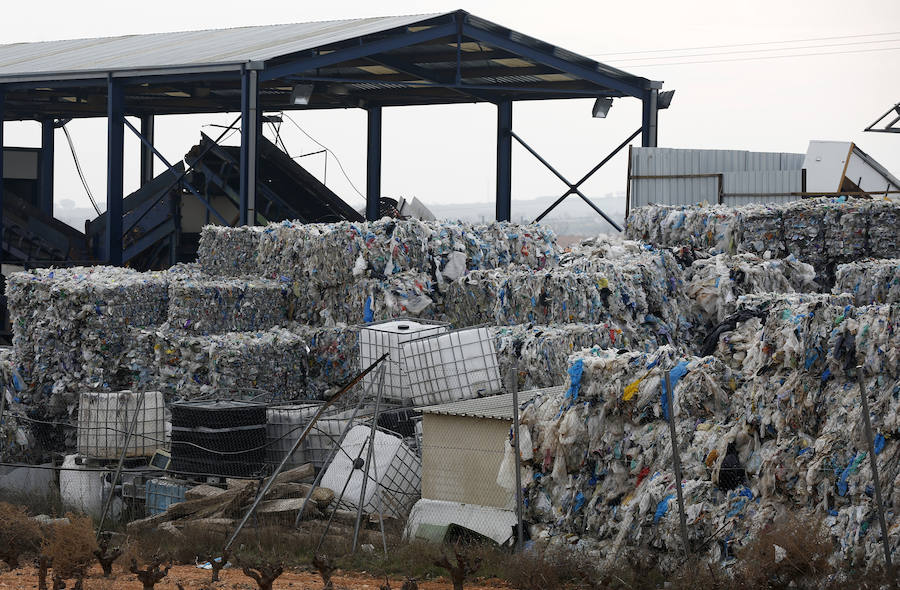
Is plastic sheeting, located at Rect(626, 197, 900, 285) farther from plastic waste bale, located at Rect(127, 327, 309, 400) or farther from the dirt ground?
the dirt ground

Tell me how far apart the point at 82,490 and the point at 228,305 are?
3.41 m

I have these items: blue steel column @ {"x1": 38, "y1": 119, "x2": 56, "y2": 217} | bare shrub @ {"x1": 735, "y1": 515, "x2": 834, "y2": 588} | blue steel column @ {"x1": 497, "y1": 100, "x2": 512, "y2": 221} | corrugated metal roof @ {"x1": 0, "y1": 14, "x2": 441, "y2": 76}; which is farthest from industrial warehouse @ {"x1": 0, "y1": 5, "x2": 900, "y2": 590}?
blue steel column @ {"x1": 38, "y1": 119, "x2": 56, "y2": 217}

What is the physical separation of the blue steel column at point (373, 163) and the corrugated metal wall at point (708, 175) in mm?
8544

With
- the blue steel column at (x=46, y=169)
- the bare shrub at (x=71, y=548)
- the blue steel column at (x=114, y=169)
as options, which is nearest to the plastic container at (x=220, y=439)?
the bare shrub at (x=71, y=548)

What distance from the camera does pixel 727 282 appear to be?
1377cm

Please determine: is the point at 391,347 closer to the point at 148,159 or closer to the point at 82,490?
the point at 82,490

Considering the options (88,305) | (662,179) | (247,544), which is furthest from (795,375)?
(662,179)

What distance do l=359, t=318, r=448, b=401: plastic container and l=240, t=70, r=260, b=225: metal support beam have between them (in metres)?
7.90

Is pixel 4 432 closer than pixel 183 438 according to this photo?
No

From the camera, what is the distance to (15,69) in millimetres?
24500

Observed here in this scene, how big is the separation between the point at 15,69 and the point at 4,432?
45.5ft

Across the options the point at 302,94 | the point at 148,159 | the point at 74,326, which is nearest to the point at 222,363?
the point at 74,326

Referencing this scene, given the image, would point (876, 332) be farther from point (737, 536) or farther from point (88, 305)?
point (88, 305)

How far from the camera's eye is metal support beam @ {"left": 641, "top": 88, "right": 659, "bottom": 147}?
24609 millimetres
